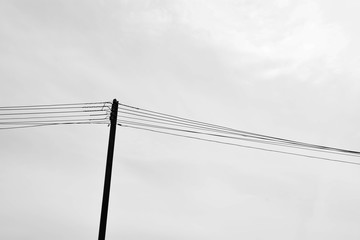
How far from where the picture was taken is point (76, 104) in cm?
1600

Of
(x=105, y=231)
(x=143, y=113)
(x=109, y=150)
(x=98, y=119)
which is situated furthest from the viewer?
(x=143, y=113)

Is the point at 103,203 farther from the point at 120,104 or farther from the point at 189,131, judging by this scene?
the point at 189,131

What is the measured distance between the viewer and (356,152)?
14.9 meters

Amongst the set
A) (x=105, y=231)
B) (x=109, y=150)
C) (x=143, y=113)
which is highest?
(x=143, y=113)

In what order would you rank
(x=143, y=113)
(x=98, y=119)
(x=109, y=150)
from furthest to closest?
1. (x=143, y=113)
2. (x=98, y=119)
3. (x=109, y=150)

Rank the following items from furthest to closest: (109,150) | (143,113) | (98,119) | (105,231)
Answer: (143,113) → (98,119) → (109,150) → (105,231)

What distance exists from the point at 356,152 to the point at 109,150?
1033 cm

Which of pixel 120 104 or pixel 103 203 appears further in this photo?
pixel 120 104

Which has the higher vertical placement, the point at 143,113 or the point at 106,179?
the point at 143,113

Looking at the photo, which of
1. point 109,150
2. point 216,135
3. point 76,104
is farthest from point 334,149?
point 76,104

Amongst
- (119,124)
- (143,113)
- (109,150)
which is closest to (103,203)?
(109,150)

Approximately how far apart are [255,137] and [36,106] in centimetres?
1033

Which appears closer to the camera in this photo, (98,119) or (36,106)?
(98,119)

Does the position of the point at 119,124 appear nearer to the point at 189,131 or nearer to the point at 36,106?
the point at 189,131
